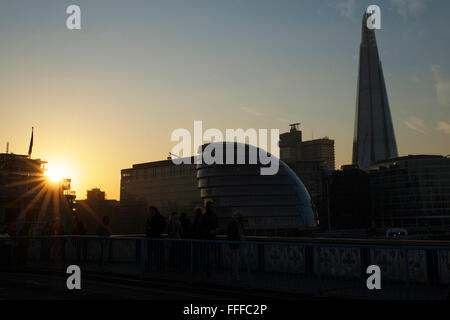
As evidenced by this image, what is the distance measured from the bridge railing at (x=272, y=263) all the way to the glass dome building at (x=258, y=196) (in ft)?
243

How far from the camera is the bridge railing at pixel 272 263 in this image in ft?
36.0

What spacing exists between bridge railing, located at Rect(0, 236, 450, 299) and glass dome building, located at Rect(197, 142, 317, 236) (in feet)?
243

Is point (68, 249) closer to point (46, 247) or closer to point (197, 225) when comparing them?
point (46, 247)

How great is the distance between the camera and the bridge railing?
11.0 meters

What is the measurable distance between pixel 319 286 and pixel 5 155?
83.5 meters

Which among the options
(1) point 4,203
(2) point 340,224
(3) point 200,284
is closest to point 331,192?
(2) point 340,224

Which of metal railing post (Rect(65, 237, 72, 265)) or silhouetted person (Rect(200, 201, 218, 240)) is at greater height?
silhouetted person (Rect(200, 201, 218, 240))

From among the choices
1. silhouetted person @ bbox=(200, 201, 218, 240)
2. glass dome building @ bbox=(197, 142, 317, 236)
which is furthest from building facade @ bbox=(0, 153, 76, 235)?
silhouetted person @ bbox=(200, 201, 218, 240)

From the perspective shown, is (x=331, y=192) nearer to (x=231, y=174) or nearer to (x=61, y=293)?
(x=231, y=174)

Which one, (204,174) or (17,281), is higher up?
(204,174)

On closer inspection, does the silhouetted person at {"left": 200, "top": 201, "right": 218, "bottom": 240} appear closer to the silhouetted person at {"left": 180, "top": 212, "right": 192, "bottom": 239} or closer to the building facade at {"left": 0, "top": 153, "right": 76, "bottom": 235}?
the silhouetted person at {"left": 180, "top": 212, "right": 192, "bottom": 239}

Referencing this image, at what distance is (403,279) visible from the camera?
10.6 metres

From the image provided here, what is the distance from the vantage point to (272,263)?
541 inches
